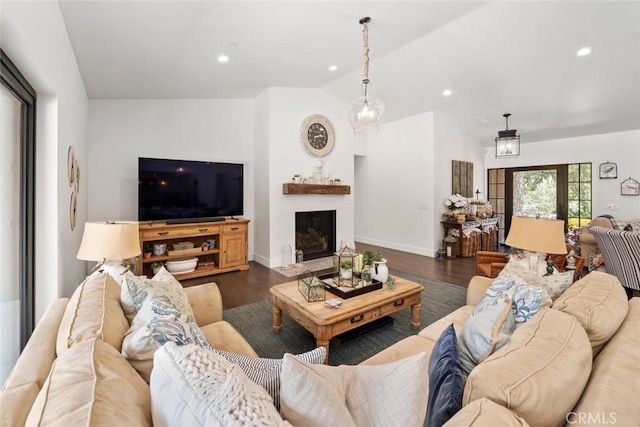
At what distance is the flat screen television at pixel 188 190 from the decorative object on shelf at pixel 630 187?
25.7 ft

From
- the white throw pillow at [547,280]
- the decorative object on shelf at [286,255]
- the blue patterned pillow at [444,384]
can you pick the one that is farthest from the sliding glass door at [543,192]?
the blue patterned pillow at [444,384]

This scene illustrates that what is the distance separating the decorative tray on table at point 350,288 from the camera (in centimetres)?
239

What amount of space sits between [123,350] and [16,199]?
4.79 feet

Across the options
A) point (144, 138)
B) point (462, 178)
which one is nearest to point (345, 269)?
point (144, 138)

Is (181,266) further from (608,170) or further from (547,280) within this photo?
(608,170)

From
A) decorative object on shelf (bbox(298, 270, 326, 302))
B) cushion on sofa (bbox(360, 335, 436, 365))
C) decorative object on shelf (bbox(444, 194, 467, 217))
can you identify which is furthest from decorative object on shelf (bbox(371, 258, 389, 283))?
decorative object on shelf (bbox(444, 194, 467, 217))

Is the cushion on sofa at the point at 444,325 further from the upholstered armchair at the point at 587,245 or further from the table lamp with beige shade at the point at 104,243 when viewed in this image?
the upholstered armchair at the point at 587,245

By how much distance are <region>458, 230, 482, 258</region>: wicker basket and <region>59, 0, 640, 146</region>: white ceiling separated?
8.00 feet

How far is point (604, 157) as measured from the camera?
625 centimetres

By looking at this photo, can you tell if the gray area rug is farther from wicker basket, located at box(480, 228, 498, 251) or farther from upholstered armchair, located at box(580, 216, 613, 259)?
wicker basket, located at box(480, 228, 498, 251)

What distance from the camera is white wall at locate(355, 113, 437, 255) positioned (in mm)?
5883

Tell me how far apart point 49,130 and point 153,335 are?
185cm

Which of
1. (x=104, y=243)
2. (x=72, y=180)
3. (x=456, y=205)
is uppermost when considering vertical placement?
(x=72, y=180)

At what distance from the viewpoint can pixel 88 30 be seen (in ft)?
7.88
